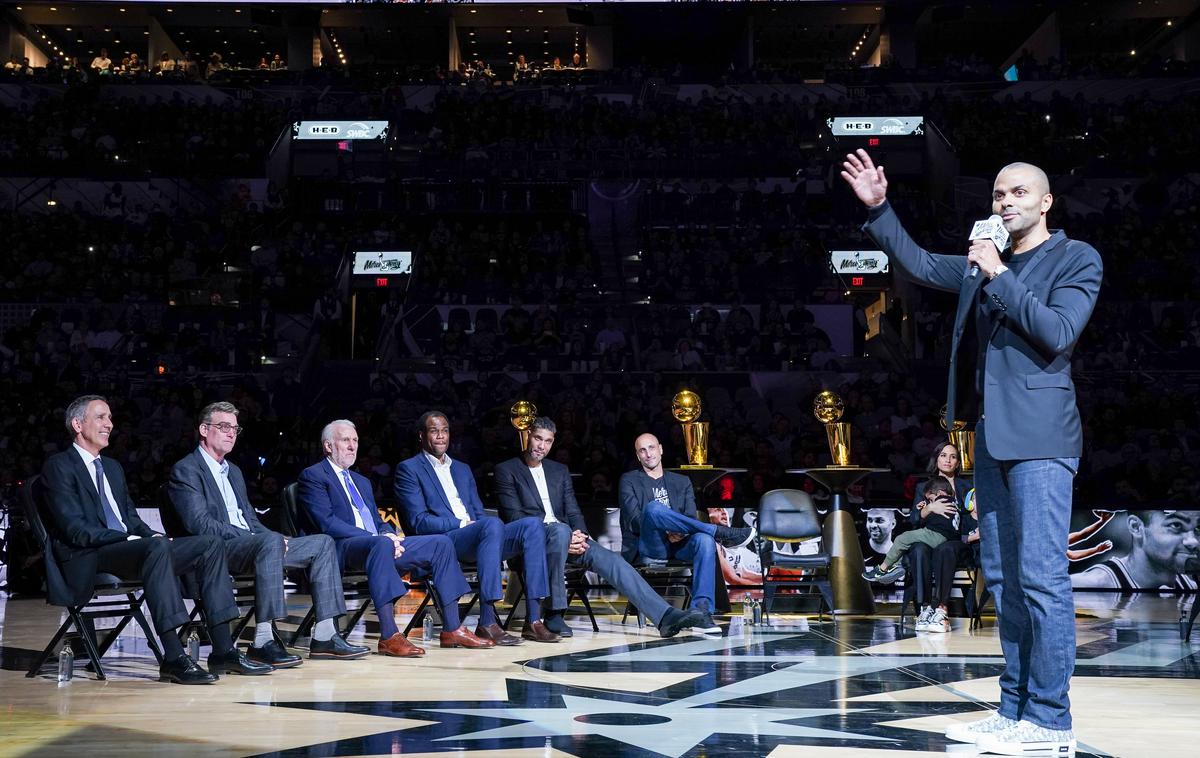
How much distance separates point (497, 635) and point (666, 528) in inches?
68.8

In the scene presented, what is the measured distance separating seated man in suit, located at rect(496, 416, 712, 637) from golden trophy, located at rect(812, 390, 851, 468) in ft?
7.65

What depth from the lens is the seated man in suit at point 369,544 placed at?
22.5 ft

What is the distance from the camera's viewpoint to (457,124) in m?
24.7

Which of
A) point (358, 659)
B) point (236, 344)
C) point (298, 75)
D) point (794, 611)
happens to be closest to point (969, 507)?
point (794, 611)

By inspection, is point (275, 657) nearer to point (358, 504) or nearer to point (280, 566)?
point (280, 566)

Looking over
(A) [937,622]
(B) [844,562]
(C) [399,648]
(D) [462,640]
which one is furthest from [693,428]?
(C) [399,648]

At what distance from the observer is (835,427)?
32.3 ft

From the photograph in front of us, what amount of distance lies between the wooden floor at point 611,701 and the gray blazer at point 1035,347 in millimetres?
951

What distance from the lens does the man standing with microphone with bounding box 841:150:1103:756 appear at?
3.45m

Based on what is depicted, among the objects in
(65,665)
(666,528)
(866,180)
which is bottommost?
(65,665)

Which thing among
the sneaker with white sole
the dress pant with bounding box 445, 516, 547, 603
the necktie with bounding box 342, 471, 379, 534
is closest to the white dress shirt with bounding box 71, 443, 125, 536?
the necktie with bounding box 342, 471, 379, 534

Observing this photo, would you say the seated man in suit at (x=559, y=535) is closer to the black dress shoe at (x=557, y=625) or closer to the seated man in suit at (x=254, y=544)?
the black dress shoe at (x=557, y=625)

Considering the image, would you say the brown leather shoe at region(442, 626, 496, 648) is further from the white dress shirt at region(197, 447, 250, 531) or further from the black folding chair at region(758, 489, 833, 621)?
the black folding chair at region(758, 489, 833, 621)

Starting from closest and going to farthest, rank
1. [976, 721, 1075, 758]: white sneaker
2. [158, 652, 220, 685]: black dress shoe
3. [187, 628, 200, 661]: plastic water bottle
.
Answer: [976, 721, 1075, 758]: white sneaker < [158, 652, 220, 685]: black dress shoe < [187, 628, 200, 661]: plastic water bottle
